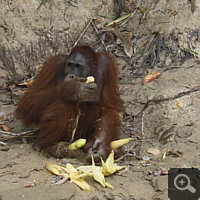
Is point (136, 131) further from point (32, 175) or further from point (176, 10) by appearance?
point (176, 10)

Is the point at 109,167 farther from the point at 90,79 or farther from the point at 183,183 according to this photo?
the point at 90,79

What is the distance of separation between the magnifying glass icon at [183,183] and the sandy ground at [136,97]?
0.11 metres

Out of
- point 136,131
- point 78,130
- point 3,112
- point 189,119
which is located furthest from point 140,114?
point 3,112

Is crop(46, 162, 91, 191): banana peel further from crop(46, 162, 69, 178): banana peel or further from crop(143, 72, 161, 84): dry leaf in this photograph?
crop(143, 72, 161, 84): dry leaf

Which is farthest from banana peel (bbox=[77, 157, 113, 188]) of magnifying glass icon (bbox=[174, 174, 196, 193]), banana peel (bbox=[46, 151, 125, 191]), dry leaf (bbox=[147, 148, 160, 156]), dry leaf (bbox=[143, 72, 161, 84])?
dry leaf (bbox=[143, 72, 161, 84])

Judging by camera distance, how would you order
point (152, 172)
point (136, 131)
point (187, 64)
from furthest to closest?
1. point (187, 64)
2. point (136, 131)
3. point (152, 172)

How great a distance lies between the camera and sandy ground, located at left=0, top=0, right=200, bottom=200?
3.18 meters

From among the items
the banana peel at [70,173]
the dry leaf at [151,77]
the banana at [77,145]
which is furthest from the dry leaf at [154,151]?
the dry leaf at [151,77]

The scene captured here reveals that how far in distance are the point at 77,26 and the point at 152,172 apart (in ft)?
11.2

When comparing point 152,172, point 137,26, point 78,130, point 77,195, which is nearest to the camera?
point 77,195

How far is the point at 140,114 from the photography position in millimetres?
4730

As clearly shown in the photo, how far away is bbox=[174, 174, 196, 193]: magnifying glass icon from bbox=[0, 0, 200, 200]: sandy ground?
111 mm

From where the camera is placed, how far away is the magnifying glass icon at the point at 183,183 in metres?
3.08

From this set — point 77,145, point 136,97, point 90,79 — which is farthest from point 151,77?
point 77,145
